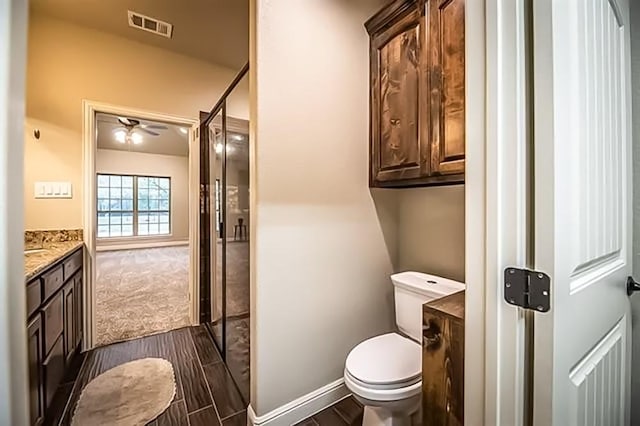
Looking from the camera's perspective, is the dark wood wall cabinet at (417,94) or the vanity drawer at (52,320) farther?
the vanity drawer at (52,320)

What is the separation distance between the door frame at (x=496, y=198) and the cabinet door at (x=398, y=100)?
0.79 m

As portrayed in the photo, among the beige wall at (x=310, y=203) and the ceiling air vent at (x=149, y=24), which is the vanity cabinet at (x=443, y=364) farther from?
the ceiling air vent at (x=149, y=24)

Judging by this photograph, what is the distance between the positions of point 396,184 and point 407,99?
0.49m

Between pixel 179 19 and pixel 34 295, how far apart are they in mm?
2315

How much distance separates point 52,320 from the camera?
165 centimetres

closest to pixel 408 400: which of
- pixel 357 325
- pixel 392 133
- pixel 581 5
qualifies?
pixel 357 325

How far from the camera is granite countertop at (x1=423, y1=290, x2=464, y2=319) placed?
0.90 metres

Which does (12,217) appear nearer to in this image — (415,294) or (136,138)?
(415,294)

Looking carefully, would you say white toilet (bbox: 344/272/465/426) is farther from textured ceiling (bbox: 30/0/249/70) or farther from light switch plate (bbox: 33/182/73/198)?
light switch plate (bbox: 33/182/73/198)

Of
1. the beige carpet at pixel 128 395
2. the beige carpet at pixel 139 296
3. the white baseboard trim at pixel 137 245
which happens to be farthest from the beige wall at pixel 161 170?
the beige carpet at pixel 128 395

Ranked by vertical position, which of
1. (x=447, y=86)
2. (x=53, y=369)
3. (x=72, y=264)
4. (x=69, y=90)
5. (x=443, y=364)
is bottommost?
(x=53, y=369)

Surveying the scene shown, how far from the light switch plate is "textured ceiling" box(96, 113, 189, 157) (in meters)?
3.86

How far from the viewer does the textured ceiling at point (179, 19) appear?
222 centimetres

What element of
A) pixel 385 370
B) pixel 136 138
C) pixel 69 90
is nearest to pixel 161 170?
pixel 136 138
